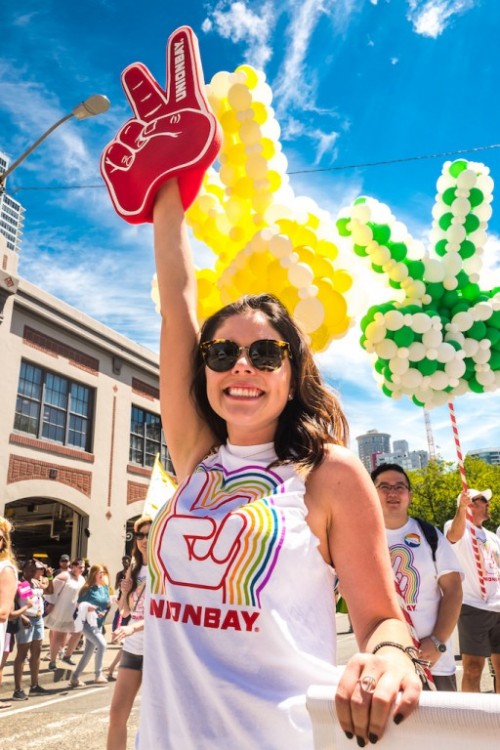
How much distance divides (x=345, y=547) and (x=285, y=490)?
0.62 feet

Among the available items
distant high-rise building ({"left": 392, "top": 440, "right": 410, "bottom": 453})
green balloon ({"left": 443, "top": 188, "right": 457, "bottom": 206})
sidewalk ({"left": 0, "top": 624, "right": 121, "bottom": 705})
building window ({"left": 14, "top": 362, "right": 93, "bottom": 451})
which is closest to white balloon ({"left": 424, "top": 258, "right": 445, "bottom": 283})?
green balloon ({"left": 443, "top": 188, "right": 457, "bottom": 206})

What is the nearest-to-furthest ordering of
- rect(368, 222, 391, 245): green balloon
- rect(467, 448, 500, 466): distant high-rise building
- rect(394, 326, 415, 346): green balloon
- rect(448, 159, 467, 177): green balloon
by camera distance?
1. rect(394, 326, 415, 346): green balloon
2. rect(368, 222, 391, 245): green balloon
3. rect(448, 159, 467, 177): green balloon
4. rect(467, 448, 500, 466): distant high-rise building

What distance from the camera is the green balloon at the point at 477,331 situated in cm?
423

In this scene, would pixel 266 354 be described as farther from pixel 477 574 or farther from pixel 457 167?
pixel 477 574

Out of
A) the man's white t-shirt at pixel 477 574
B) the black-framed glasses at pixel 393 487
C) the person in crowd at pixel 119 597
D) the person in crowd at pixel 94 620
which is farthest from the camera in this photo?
the person in crowd at pixel 94 620

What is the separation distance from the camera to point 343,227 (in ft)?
13.8

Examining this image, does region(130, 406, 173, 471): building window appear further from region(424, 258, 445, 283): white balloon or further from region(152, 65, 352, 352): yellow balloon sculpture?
region(152, 65, 352, 352): yellow balloon sculpture

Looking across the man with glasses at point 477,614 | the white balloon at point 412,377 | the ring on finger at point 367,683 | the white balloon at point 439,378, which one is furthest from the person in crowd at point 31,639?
the ring on finger at point 367,683

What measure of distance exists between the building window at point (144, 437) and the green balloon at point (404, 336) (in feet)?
51.4

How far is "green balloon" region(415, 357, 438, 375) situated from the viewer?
4.09 m

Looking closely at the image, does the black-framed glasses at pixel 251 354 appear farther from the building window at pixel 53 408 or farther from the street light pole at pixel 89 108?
the building window at pixel 53 408

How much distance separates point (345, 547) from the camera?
1.33 metres

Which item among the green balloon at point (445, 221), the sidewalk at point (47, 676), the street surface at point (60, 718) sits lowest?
the sidewalk at point (47, 676)

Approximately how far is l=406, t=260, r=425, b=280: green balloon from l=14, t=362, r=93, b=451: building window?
12.7 metres
